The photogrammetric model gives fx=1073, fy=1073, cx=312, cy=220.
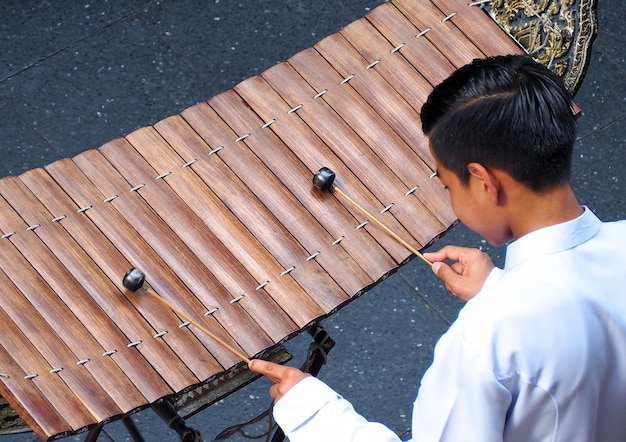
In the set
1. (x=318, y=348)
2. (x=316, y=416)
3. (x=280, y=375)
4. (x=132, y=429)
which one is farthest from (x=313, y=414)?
(x=132, y=429)

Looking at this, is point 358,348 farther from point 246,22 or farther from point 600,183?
point 246,22

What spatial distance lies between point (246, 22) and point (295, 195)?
5.17 feet

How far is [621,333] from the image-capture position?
5.22 ft

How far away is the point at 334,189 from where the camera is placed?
7.32ft

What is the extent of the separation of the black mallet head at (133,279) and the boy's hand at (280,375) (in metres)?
0.28

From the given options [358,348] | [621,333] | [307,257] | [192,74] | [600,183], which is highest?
[192,74]

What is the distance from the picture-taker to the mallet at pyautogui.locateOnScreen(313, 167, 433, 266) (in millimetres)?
2184

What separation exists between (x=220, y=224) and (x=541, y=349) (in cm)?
87

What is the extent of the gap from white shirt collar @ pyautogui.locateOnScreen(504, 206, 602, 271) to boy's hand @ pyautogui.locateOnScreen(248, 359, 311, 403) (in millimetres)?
491

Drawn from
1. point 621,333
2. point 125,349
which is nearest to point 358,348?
point 125,349

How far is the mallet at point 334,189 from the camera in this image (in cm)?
218

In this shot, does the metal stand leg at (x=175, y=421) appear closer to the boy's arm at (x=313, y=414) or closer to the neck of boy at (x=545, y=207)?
the boy's arm at (x=313, y=414)

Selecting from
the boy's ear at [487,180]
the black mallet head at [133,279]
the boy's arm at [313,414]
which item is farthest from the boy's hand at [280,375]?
the boy's ear at [487,180]

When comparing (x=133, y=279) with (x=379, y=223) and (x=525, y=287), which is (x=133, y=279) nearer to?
(x=379, y=223)
